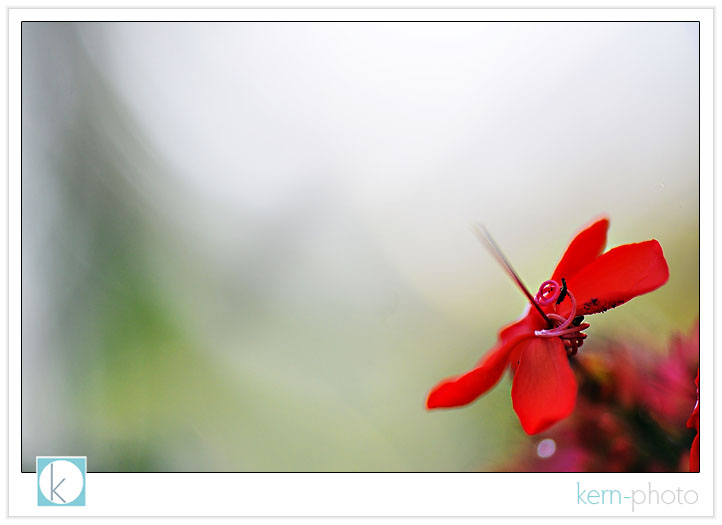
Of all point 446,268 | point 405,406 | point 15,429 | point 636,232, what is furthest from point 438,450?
point 15,429

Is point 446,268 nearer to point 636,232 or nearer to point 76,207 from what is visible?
point 636,232

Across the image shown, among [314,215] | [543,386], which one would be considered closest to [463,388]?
[543,386]

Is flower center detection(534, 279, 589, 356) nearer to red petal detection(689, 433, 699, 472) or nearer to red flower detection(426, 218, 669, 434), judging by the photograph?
red flower detection(426, 218, 669, 434)
